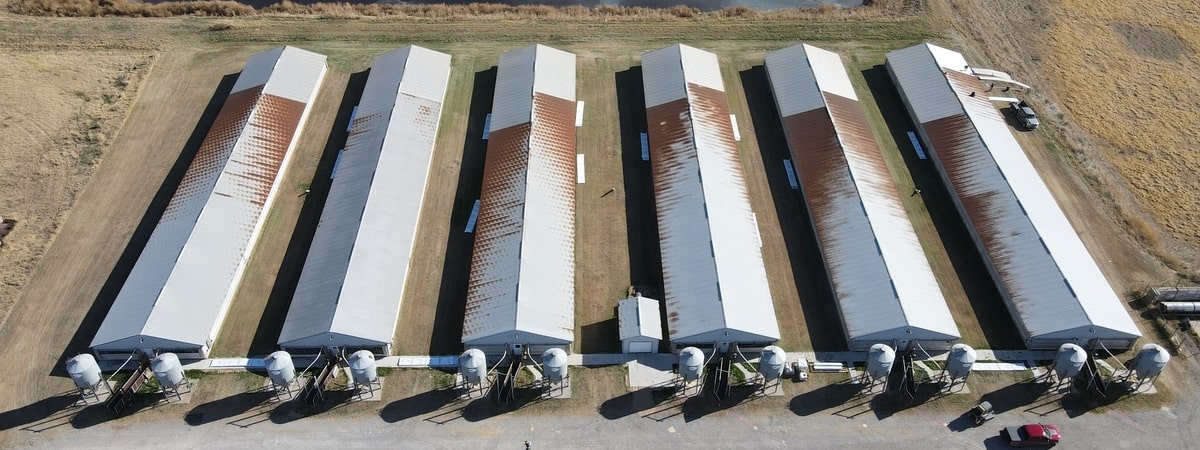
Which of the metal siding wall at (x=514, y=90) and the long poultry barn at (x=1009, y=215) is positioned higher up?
the metal siding wall at (x=514, y=90)

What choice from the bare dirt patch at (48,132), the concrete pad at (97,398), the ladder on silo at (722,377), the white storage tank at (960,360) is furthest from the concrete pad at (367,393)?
the white storage tank at (960,360)

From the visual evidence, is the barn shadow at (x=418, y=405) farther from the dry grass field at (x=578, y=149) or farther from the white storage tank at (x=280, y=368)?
the white storage tank at (x=280, y=368)

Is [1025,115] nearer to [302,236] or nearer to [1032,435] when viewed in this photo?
[1032,435]

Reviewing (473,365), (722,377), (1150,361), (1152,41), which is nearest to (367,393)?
(473,365)

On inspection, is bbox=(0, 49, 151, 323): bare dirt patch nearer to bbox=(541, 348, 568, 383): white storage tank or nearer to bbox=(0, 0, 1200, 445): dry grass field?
bbox=(0, 0, 1200, 445): dry grass field

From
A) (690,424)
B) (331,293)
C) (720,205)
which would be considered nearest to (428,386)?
(331,293)

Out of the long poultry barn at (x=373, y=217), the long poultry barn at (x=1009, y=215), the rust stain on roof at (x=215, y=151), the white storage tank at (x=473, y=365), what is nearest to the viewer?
the white storage tank at (x=473, y=365)

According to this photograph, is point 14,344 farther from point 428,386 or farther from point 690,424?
point 690,424
